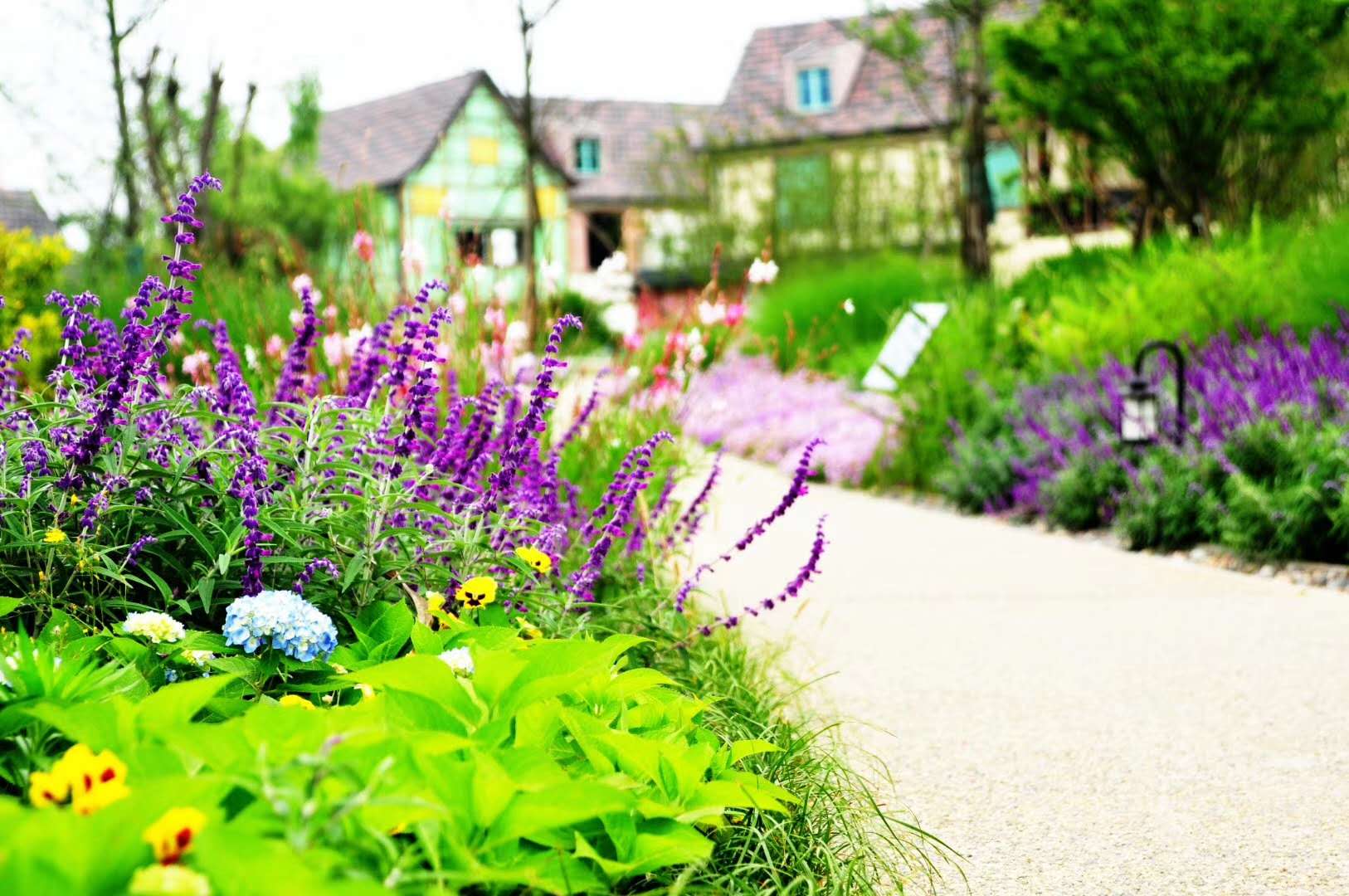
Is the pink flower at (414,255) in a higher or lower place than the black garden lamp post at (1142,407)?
higher

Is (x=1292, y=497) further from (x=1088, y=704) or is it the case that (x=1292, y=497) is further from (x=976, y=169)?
(x=976, y=169)

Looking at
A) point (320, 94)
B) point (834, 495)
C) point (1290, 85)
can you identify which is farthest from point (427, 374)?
point (320, 94)

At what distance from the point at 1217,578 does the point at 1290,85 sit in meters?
8.38

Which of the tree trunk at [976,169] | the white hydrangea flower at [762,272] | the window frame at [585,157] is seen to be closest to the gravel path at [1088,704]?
the white hydrangea flower at [762,272]

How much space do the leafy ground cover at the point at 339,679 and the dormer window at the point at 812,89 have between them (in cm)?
2695

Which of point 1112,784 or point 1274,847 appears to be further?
point 1112,784

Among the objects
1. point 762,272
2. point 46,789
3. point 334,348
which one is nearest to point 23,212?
point 334,348

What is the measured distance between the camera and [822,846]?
86.8 inches

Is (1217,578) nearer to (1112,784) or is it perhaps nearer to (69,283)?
(1112,784)

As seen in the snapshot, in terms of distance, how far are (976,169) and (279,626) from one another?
11.5 metres

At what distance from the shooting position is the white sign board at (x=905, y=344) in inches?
332

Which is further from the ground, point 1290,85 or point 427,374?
point 1290,85

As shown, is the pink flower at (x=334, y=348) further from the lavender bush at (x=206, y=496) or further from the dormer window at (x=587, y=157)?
the dormer window at (x=587, y=157)

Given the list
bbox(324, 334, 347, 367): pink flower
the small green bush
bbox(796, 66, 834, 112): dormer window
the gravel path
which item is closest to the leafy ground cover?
the gravel path
